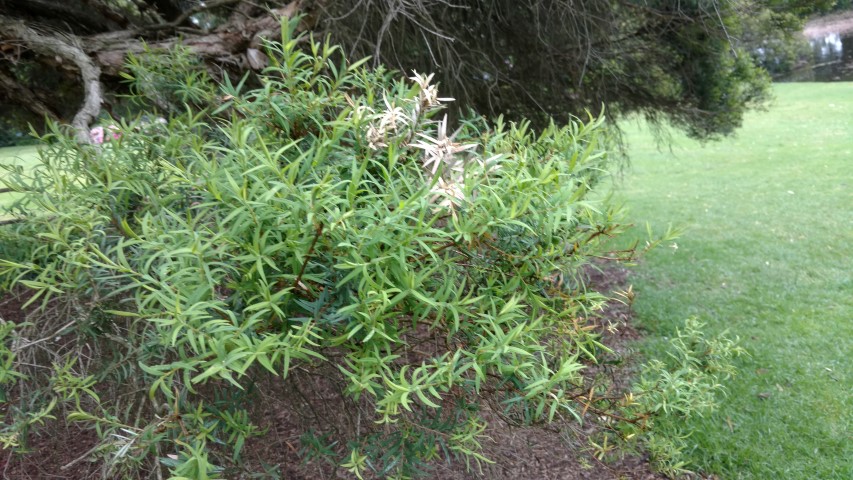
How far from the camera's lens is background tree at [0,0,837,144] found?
386 centimetres

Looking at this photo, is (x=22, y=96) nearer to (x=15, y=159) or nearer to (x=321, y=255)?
(x=15, y=159)

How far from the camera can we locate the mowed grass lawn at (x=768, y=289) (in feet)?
12.9

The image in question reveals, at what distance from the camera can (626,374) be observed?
447 cm

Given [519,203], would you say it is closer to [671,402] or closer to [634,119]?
[671,402]

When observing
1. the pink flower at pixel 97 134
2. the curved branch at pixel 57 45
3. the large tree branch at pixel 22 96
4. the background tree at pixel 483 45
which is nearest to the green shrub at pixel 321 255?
the pink flower at pixel 97 134

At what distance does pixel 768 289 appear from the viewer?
6.50m

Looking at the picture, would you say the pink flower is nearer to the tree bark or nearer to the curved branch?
the curved branch

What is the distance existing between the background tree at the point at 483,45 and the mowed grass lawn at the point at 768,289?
975mm

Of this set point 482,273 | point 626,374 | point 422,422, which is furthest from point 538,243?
point 626,374

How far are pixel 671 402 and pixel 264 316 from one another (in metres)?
1.98

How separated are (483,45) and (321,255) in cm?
419

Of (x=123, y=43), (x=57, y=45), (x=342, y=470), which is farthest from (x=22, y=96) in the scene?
(x=342, y=470)

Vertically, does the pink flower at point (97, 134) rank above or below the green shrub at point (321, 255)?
below

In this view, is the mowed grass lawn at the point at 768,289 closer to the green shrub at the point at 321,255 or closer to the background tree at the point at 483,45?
the background tree at the point at 483,45
